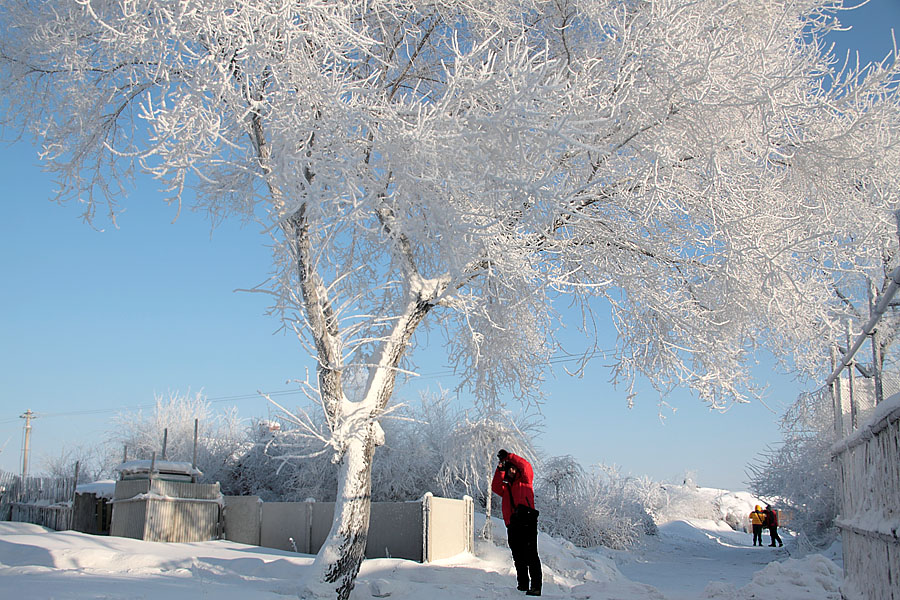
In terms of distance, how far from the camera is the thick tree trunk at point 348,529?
6.68 meters

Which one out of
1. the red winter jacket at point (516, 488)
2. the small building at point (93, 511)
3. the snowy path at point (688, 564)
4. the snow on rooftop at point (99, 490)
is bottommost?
the snowy path at point (688, 564)

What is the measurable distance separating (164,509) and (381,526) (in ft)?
16.8

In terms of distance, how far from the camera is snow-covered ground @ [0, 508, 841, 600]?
5.89 metres

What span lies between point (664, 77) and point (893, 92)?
4408 mm

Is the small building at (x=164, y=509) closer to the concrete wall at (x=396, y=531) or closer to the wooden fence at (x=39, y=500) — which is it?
the wooden fence at (x=39, y=500)

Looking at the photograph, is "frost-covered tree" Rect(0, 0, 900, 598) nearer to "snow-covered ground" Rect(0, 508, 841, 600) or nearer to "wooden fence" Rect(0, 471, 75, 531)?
"snow-covered ground" Rect(0, 508, 841, 600)

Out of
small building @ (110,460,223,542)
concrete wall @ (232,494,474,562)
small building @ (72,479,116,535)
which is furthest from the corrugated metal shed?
small building @ (72,479,116,535)

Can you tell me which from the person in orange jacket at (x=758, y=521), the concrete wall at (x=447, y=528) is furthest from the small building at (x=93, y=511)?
the person in orange jacket at (x=758, y=521)

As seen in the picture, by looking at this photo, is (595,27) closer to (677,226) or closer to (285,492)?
(677,226)

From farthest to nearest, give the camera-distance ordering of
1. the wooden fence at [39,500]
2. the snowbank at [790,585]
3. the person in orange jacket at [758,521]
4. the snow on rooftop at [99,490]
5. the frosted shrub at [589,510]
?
the person in orange jacket at [758,521] → the frosted shrub at [589,510] → the wooden fence at [39,500] → the snow on rooftop at [99,490] → the snowbank at [790,585]

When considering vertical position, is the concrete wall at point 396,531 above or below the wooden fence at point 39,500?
above

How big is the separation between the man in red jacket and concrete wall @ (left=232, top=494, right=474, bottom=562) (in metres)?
→ 4.83

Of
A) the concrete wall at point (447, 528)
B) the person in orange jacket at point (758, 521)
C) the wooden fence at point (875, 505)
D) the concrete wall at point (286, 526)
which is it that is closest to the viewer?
the wooden fence at point (875, 505)

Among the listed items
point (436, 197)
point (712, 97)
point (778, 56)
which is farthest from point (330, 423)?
point (778, 56)
